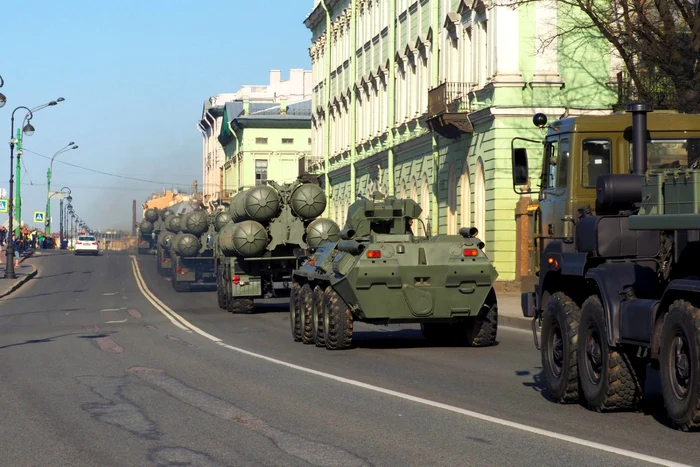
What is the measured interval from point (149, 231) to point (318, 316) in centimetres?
6568

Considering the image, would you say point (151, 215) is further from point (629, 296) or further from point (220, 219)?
point (629, 296)

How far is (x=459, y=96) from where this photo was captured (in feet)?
124

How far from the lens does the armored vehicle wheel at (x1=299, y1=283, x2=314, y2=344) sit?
19.8 metres

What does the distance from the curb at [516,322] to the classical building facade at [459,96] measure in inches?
381

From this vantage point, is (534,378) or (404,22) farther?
(404,22)

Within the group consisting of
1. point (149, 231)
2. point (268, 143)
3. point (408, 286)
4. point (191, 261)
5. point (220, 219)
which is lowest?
point (191, 261)

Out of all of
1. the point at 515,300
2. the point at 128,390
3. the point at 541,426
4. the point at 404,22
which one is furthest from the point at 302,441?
the point at 404,22

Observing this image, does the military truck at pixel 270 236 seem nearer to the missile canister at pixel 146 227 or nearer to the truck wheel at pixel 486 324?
the truck wheel at pixel 486 324

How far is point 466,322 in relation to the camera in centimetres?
1892

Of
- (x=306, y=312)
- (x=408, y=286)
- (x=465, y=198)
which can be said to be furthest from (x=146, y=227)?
(x=408, y=286)

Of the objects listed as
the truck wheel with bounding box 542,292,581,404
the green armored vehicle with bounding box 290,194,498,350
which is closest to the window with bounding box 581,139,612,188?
the truck wheel with bounding box 542,292,581,404

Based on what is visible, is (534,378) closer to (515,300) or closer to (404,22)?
(515,300)

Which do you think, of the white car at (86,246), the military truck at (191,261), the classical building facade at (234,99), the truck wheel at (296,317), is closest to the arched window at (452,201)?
the military truck at (191,261)

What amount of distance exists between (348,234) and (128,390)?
6772 mm
